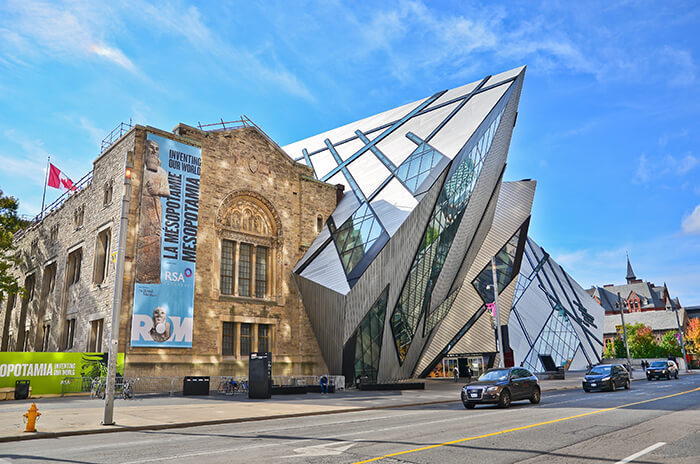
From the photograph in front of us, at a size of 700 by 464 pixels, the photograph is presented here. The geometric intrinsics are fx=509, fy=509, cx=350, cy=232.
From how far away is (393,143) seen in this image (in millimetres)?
43156

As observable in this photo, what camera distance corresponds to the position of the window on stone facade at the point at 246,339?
33.7 meters

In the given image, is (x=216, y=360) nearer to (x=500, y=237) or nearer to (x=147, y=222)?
(x=147, y=222)

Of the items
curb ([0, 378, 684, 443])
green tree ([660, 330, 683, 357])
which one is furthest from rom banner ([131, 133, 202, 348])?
green tree ([660, 330, 683, 357])

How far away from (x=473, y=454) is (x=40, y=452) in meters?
8.45

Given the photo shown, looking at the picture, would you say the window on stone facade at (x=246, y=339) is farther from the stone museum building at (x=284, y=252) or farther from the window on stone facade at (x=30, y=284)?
the window on stone facade at (x=30, y=284)

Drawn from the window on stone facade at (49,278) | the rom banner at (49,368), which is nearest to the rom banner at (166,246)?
the rom banner at (49,368)

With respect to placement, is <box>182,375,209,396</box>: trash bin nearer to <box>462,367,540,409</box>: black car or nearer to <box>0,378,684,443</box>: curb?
<box>0,378,684,443</box>: curb

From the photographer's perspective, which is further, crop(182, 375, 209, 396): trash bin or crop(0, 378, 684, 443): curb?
crop(182, 375, 209, 396): trash bin

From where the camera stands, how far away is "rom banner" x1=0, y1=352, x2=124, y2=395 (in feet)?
82.2

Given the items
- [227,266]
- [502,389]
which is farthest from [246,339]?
[502,389]

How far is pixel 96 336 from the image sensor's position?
102ft

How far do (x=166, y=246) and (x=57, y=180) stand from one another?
47.1 ft

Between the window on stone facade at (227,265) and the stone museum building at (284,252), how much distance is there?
103mm

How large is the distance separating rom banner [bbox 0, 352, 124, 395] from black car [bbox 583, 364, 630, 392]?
24950 mm
